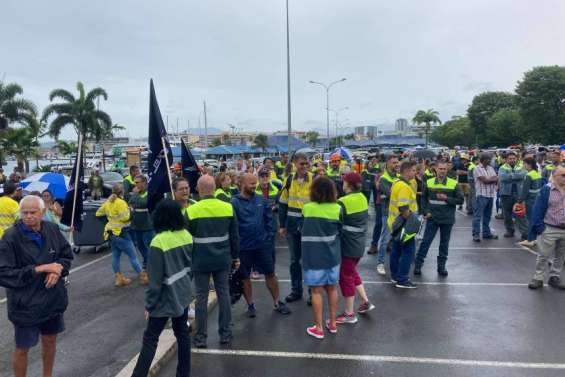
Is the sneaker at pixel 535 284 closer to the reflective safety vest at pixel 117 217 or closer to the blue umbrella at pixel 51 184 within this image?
the reflective safety vest at pixel 117 217

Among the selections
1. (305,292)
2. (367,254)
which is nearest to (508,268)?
(367,254)

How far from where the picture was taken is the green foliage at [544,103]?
47.8m

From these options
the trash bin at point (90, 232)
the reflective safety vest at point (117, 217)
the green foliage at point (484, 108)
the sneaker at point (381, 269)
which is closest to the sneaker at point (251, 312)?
the sneaker at point (381, 269)

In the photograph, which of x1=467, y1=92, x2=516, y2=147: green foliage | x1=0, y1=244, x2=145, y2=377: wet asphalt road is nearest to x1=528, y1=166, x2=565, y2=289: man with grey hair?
x1=0, y1=244, x2=145, y2=377: wet asphalt road

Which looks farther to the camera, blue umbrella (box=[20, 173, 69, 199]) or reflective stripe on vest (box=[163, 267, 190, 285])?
blue umbrella (box=[20, 173, 69, 199])

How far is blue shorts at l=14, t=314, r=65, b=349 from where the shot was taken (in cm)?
382

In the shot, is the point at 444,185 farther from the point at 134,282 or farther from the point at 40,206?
the point at 40,206

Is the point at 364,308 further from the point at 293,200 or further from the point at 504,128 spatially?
the point at 504,128

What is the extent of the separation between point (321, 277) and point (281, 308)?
3.91ft

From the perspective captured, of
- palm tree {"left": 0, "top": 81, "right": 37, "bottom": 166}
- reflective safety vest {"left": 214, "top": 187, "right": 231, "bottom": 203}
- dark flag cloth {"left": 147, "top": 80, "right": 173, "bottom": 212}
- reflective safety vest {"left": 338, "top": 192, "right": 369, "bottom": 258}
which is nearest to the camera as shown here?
reflective safety vest {"left": 338, "top": 192, "right": 369, "bottom": 258}

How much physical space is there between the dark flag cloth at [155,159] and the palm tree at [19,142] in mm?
30168

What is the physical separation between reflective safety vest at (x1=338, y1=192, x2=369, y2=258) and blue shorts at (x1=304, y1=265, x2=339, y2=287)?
16.6 inches

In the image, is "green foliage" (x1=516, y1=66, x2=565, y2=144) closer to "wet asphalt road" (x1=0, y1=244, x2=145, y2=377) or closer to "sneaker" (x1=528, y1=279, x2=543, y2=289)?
"sneaker" (x1=528, y1=279, x2=543, y2=289)

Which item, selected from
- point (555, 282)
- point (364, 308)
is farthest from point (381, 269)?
point (555, 282)
